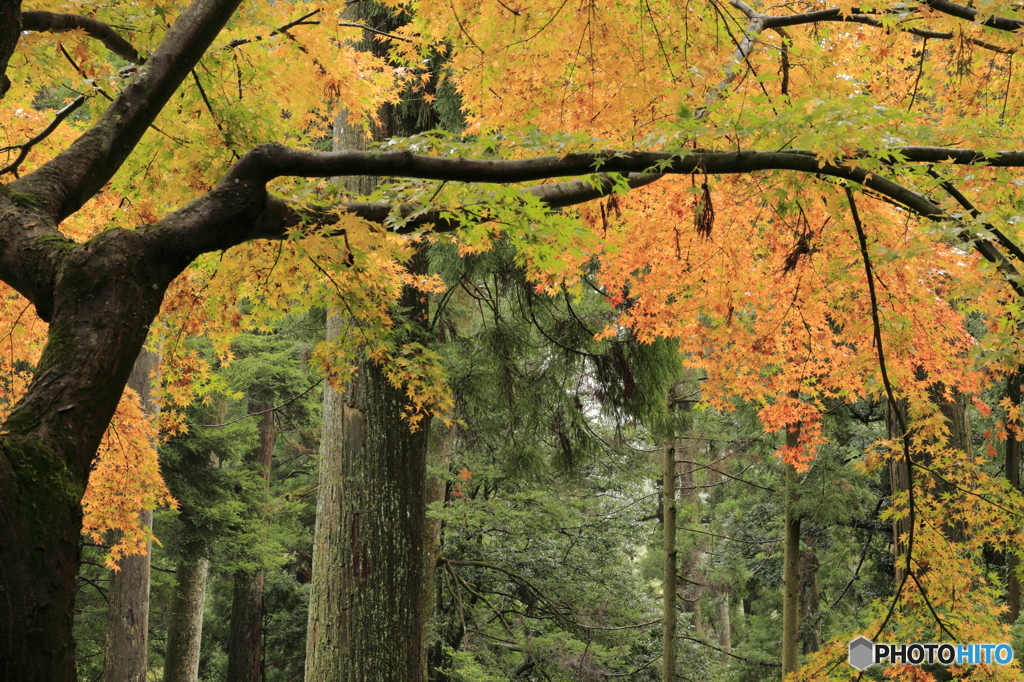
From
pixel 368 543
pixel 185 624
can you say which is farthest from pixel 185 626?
pixel 368 543

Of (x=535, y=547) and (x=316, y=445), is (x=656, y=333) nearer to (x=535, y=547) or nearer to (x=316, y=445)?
(x=535, y=547)

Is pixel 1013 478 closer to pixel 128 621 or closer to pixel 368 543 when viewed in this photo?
pixel 368 543

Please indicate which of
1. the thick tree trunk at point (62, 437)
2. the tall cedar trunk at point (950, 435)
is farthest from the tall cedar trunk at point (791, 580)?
the thick tree trunk at point (62, 437)

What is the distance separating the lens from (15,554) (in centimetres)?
225

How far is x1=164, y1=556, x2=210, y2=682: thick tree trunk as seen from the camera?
11.4 meters

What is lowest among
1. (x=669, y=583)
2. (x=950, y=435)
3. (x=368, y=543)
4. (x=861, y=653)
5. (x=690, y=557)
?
(x=861, y=653)

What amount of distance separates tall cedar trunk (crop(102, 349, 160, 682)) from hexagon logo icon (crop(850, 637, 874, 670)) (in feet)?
26.6

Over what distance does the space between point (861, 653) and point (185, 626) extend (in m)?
→ 9.62

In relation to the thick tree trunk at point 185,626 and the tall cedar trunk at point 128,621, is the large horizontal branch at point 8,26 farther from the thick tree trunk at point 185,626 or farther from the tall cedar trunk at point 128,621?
the thick tree trunk at point 185,626

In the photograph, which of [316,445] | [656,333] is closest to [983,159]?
[656,333]

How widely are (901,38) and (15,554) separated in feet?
23.9

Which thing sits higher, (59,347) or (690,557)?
(690,557)

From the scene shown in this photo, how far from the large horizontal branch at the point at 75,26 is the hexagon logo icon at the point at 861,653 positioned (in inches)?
308

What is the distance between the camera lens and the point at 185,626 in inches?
456
